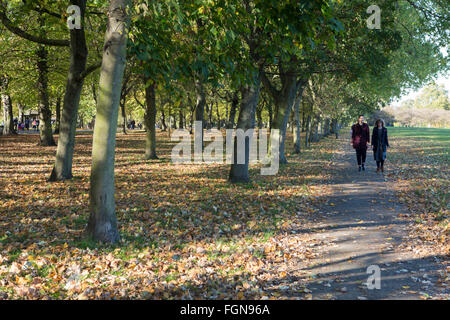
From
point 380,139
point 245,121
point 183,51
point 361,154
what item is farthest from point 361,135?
point 183,51

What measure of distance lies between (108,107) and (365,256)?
4.76 m

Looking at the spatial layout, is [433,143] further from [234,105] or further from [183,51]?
[183,51]

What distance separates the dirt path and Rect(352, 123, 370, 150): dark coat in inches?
186

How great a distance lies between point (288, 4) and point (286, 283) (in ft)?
16.2

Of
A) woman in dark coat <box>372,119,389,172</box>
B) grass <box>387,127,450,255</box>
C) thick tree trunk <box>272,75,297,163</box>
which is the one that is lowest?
grass <box>387,127,450,255</box>

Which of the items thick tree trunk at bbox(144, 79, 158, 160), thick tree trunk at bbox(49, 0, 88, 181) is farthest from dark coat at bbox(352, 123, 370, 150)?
thick tree trunk at bbox(49, 0, 88, 181)

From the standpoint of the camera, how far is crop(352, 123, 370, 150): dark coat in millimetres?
14969

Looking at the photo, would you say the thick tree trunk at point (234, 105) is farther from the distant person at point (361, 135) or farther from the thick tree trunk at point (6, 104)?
the thick tree trunk at point (6, 104)

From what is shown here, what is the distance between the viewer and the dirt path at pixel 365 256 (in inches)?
192

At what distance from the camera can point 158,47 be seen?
7.25m

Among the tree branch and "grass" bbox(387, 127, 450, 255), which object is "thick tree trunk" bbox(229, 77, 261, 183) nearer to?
the tree branch

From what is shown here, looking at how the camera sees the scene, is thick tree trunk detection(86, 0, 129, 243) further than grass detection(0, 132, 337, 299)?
Yes

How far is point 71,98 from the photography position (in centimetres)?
1137
